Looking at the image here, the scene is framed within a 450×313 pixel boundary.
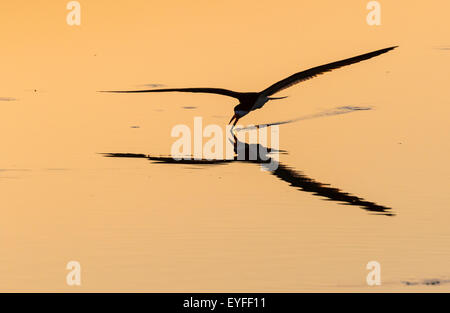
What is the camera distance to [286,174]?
11578 millimetres

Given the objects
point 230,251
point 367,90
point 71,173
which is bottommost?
point 230,251

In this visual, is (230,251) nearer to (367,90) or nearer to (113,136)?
(113,136)

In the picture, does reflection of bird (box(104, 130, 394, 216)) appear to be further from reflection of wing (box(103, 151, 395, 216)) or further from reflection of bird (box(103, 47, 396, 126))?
reflection of bird (box(103, 47, 396, 126))

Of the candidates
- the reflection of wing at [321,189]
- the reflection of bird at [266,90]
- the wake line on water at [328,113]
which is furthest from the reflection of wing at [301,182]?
the wake line on water at [328,113]

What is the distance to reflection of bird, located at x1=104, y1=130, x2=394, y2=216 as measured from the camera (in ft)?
34.2

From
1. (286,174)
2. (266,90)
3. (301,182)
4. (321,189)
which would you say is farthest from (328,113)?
(321,189)

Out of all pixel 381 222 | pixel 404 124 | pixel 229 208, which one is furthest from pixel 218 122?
pixel 381 222

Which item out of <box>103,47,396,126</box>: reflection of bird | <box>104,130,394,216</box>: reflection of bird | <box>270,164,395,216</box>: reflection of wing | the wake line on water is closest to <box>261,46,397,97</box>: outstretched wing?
<box>103,47,396,126</box>: reflection of bird

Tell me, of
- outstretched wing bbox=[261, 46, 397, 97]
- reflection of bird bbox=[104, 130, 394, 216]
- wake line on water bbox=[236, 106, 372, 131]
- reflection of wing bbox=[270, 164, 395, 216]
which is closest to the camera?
reflection of wing bbox=[270, 164, 395, 216]

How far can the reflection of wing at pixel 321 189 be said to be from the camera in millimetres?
10266

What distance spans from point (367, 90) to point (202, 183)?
16.1 feet

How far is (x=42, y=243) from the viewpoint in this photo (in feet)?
30.3

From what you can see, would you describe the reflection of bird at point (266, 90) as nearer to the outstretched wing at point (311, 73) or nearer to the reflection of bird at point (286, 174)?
the outstretched wing at point (311, 73)

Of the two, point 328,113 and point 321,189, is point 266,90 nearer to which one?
point 328,113
